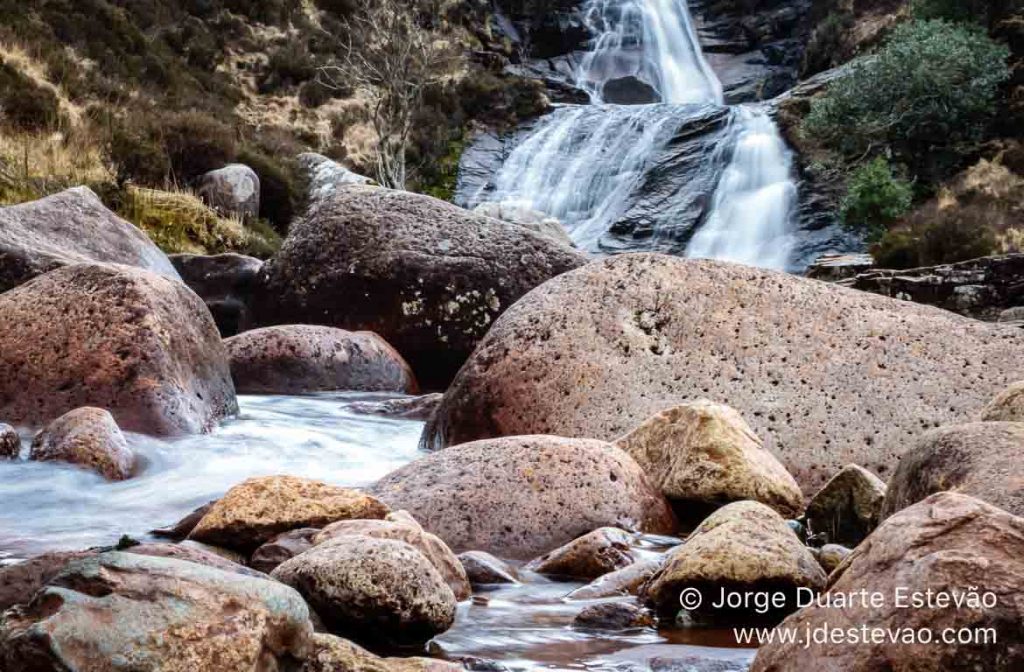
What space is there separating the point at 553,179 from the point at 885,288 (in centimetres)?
1428

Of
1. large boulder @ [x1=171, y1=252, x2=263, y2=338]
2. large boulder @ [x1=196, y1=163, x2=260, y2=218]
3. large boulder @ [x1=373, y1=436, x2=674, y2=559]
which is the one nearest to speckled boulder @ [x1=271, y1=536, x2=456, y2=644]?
large boulder @ [x1=373, y1=436, x2=674, y2=559]

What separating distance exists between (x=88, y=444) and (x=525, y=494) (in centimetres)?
229

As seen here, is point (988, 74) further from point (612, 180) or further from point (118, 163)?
point (118, 163)

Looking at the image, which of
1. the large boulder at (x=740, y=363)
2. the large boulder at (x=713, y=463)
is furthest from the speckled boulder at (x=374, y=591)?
the large boulder at (x=740, y=363)

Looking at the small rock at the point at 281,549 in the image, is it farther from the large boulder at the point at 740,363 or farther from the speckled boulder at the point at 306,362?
the speckled boulder at the point at 306,362

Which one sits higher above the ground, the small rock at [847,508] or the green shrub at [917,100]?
the green shrub at [917,100]

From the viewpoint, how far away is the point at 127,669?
2309mm

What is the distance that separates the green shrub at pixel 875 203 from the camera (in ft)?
76.5

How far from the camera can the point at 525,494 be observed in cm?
479

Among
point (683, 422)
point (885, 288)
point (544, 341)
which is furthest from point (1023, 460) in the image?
point (885, 288)

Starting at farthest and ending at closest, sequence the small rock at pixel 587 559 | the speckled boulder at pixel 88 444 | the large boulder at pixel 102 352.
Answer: the large boulder at pixel 102 352, the speckled boulder at pixel 88 444, the small rock at pixel 587 559

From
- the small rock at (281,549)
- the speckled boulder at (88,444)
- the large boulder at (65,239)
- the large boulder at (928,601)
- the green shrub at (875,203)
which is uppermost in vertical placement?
the large boulder at (65,239)

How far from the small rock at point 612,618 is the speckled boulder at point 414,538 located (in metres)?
0.44

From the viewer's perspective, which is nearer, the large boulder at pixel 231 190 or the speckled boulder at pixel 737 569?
the speckled boulder at pixel 737 569
